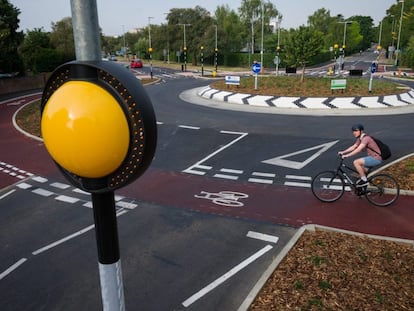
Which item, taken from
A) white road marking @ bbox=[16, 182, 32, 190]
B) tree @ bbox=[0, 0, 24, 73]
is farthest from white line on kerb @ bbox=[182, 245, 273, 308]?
tree @ bbox=[0, 0, 24, 73]

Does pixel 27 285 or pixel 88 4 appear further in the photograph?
pixel 27 285

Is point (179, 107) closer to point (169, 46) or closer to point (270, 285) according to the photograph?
point (270, 285)

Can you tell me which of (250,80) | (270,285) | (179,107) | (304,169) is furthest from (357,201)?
(250,80)

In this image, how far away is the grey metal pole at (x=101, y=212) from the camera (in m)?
2.34

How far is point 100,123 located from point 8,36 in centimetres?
3491

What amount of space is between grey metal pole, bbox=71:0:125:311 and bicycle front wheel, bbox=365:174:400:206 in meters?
7.59

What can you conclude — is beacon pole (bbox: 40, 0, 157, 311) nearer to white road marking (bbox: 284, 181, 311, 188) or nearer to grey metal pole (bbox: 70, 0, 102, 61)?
grey metal pole (bbox: 70, 0, 102, 61)

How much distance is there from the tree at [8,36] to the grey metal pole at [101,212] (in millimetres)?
32495

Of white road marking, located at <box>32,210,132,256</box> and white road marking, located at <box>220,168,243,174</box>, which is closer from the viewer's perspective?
white road marking, located at <box>32,210,132,256</box>

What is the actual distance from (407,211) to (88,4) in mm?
8350

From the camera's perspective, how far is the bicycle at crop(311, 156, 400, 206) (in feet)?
29.1

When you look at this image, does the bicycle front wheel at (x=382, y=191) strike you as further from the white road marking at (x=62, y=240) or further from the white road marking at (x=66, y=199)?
the white road marking at (x=66, y=199)

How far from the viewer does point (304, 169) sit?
11.5 metres

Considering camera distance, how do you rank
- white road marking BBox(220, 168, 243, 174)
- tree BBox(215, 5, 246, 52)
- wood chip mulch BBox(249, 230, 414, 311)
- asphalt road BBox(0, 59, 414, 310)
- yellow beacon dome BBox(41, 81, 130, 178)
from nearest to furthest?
yellow beacon dome BBox(41, 81, 130, 178)
wood chip mulch BBox(249, 230, 414, 311)
asphalt road BBox(0, 59, 414, 310)
white road marking BBox(220, 168, 243, 174)
tree BBox(215, 5, 246, 52)
